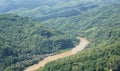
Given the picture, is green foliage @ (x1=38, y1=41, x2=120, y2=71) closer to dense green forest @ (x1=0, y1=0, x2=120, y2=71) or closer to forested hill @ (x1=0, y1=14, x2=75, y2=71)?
dense green forest @ (x1=0, y1=0, x2=120, y2=71)

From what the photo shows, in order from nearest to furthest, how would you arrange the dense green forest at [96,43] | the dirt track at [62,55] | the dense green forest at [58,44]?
the dense green forest at [96,43], the dense green forest at [58,44], the dirt track at [62,55]

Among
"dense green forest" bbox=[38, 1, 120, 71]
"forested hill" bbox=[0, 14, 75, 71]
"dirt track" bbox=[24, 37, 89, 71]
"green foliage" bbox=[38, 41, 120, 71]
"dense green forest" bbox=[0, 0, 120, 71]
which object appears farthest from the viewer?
"forested hill" bbox=[0, 14, 75, 71]

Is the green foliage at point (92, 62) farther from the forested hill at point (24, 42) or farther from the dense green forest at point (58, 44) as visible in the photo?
the forested hill at point (24, 42)

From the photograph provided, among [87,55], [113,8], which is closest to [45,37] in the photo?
[87,55]

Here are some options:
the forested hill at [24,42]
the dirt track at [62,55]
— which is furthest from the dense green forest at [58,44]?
the dirt track at [62,55]

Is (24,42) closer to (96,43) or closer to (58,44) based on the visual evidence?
(58,44)

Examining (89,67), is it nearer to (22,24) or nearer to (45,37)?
(45,37)

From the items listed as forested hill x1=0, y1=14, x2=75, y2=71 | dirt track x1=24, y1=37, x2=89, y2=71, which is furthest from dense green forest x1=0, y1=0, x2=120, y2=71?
dirt track x1=24, y1=37, x2=89, y2=71

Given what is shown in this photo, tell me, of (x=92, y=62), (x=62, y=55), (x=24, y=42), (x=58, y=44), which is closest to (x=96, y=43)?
(x=58, y=44)

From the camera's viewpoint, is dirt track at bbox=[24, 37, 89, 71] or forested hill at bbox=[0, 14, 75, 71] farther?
forested hill at bbox=[0, 14, 75, 71]

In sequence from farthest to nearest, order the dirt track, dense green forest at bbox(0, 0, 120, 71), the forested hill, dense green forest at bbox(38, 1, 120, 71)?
the forested hill
the dirt track
dense green forest at bbox(0, 0, 120, 71)
dense green forest at bbox(38, 1, 120, 71)
